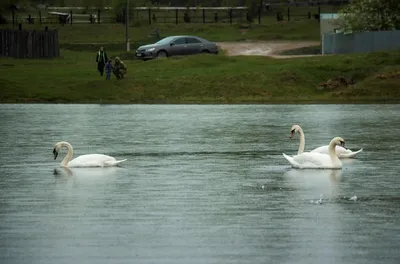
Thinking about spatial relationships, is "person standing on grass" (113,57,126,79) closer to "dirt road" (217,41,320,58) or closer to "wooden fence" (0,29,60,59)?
"dirt road" (217,41,320,58)

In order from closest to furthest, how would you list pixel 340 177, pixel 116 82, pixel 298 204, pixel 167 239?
pixel 167 239 → pixel 298 204 → pixel 340 177 → pixel 116 82

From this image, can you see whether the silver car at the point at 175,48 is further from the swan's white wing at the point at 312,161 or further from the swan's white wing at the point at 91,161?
the swan's white wing at the point at 312,161

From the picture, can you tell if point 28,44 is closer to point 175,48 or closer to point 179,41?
point 175,48

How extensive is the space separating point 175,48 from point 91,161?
5105 cm

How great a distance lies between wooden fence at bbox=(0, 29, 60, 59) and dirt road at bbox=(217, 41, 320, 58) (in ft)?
33.9

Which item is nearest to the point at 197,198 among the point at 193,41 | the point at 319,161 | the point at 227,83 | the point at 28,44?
the point at 319,161

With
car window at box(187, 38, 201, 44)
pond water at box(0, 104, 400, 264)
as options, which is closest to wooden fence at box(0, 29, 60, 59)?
car window at box(187, 38, 201, 44)

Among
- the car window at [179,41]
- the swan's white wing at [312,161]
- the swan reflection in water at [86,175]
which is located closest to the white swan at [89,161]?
the swan reflection in water at [86,175]

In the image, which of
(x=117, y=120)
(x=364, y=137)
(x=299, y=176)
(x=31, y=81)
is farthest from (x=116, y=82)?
(x=299, y=176)

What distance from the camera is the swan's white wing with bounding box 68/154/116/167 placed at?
28.0 m

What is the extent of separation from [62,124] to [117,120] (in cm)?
293

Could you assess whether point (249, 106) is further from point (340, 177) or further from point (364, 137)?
point (340, 177)

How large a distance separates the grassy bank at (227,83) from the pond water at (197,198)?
19107mm

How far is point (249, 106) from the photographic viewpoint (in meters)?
56.4
